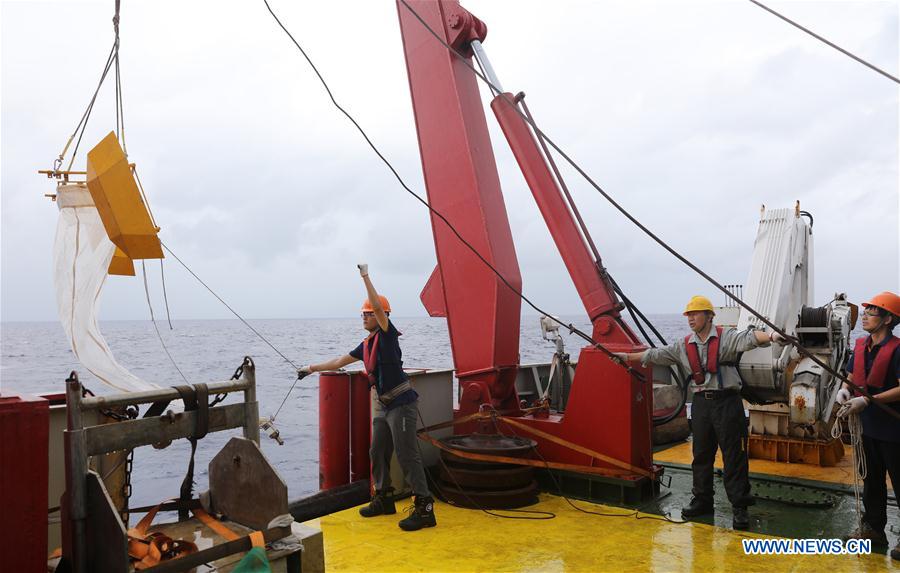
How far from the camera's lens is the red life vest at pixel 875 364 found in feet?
14.1

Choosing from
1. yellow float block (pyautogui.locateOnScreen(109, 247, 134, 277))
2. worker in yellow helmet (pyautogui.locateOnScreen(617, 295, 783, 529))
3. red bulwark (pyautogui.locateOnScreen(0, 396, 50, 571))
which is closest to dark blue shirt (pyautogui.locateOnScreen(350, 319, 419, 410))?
Answer: yellow float block (pyautogui.locateOnScreen(109, 247, 134, 277))

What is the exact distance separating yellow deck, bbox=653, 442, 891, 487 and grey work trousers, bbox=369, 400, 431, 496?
11.2 feet

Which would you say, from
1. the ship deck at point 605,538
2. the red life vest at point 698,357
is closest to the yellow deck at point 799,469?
the ship deck at point 605,538

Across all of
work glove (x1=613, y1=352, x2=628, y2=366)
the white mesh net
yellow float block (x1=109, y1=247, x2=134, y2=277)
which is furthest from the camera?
work glove (x1=613, y1=352, x2=628, y2=366)

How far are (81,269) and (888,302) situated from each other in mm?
5706

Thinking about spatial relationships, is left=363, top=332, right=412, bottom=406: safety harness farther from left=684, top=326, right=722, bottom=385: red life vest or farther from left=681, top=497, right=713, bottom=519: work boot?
left=681, top=497, right=713, bottom=519: work boot

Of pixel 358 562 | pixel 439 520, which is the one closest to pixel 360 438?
pixel 439 520

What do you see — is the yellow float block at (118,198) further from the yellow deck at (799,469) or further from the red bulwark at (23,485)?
the yellow deck at (799,469)

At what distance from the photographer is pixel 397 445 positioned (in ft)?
16.4

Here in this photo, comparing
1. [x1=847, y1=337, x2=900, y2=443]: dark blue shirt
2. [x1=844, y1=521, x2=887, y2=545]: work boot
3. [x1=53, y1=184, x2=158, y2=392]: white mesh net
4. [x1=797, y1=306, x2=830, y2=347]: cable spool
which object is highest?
[x1=53, y1=184, x2=158, y2=392]: white mesh net

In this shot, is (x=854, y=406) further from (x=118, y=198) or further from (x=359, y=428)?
(x=118, y=198)

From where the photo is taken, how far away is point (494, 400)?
6.22m

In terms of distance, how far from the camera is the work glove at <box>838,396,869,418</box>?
4.20 m

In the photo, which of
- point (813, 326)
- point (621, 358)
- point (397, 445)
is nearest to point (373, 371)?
point (397, 445)
